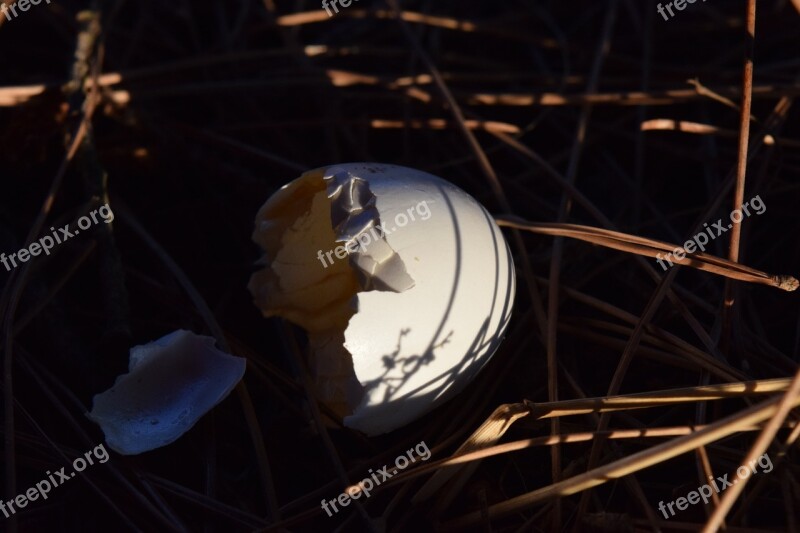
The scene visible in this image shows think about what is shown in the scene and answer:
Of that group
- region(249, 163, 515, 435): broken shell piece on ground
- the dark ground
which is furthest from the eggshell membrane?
the dark ground

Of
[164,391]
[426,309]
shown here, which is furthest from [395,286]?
[164,391]

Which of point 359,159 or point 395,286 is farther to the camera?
point 359,159

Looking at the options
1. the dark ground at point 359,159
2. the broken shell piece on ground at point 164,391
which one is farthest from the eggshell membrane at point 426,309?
the broken shell piece on ground at point 164,391

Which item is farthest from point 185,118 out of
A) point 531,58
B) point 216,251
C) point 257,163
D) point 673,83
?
point 673,83

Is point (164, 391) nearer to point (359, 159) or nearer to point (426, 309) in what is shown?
point (426, 309)

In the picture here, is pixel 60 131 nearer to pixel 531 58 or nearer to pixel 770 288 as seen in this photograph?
pixel 531 58

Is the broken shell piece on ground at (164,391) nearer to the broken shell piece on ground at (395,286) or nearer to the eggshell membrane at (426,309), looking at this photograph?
the broken shell piece on ground at (395,286)
